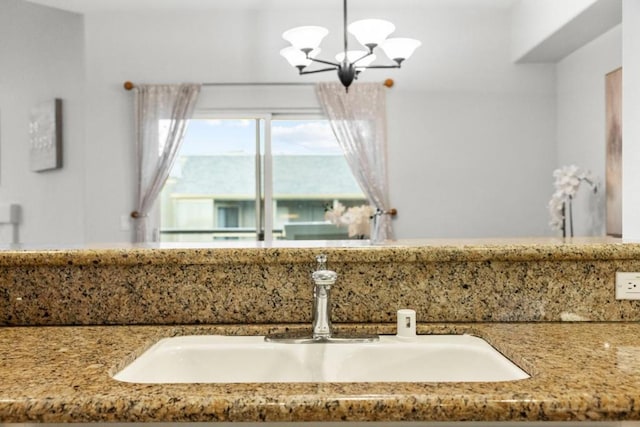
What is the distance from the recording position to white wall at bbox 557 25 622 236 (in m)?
3.65

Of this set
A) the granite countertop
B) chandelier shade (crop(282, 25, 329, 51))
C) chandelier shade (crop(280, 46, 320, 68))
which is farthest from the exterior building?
the granite countertop

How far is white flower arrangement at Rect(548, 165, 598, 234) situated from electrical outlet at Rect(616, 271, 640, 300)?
8.54 feet

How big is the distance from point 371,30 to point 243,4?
1.96 metres

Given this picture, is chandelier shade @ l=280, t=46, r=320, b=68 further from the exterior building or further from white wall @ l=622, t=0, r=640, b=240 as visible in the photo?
white wall @ l=622, t=0, r=640, b=240

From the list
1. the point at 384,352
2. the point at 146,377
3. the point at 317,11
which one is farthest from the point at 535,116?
the point at 146,377

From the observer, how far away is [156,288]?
3.93 ft

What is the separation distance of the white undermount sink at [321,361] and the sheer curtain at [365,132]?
3.45 metres

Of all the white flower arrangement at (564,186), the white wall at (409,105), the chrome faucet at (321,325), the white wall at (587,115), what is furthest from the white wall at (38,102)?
the chrome faucet at (321,325)

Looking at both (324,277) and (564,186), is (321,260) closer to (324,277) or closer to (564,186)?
(324,277)

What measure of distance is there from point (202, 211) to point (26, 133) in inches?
58.5

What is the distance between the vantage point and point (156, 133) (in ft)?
14.8

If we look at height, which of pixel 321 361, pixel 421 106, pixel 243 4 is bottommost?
pixel 321 361

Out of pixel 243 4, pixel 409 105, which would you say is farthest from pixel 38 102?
pixel 409 105

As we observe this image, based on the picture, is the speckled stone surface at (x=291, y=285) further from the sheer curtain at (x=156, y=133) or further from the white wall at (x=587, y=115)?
the sheer curtain at (x=156, y=133)
